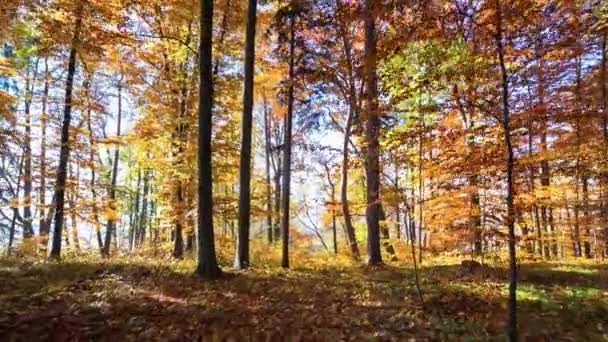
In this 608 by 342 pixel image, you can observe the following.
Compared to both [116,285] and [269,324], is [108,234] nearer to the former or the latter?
[116,285]

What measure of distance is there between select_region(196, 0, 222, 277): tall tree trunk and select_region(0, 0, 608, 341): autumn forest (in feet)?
0.13

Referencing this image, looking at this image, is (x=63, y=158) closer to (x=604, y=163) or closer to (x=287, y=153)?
(x=287, y=153)

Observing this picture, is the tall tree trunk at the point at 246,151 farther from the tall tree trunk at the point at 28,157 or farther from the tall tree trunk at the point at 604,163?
the tall tree trunk at the point at 604,163

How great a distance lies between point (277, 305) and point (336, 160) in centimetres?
1047

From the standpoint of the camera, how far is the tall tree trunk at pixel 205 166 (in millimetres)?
7863

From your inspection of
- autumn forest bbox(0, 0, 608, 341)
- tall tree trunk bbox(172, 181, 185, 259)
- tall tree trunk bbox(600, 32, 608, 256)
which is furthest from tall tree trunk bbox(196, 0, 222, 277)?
tall tree trunk bbox(600, 32, 608, 256)

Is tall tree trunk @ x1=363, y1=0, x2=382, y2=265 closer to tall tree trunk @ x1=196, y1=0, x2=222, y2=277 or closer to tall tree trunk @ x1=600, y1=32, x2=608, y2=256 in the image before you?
tall tree trunk @ x1=196, y1=0, x2=222, y2=277

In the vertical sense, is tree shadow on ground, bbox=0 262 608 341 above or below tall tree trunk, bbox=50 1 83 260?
below

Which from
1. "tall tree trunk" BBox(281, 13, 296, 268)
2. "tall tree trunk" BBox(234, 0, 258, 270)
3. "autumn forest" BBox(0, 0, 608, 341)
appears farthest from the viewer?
"tall tree trunk" BBox(281, 13, 296, 268)

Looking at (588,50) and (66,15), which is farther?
(588,50)

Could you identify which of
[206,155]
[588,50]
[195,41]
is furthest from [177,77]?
[588,50]

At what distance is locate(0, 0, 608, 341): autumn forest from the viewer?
5.80m

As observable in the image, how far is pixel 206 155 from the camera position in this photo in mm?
7961

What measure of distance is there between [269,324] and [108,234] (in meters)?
15.7
